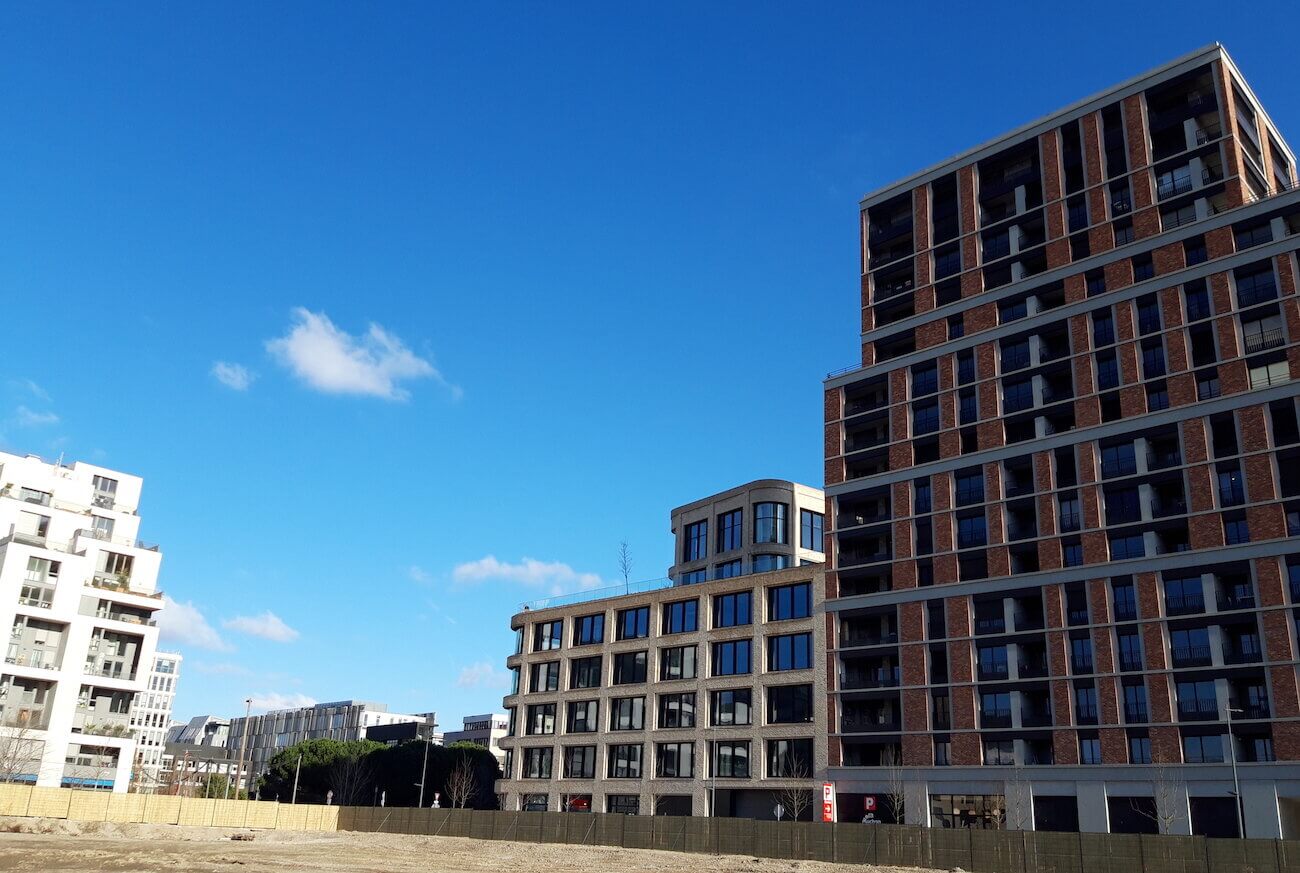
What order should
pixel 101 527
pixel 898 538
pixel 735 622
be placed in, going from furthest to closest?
pixel 101 527 → pixel 735 622 → pixel 898 538

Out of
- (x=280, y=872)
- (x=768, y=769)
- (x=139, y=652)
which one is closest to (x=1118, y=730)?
(x=768, y=769)

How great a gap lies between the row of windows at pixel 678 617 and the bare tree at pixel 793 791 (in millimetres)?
11794

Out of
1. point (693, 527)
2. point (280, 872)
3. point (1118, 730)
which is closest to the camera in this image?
point (280, 872)

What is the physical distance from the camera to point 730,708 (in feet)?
308

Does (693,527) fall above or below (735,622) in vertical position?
above

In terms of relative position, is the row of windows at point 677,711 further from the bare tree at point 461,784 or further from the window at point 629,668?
the bare tree at point 461,784

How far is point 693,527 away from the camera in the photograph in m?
116

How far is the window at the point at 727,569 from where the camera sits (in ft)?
356

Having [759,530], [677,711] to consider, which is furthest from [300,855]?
[759,530]

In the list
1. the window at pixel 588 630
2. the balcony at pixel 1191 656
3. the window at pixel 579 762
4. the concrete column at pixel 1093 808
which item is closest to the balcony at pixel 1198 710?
the balcony at pixel 1191 656

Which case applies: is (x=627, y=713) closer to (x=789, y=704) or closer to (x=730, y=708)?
(x=730, y=708)

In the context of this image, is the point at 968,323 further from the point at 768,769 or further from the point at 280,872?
the point at 280,872

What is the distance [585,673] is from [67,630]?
45648 mm

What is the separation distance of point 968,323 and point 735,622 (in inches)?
1264
